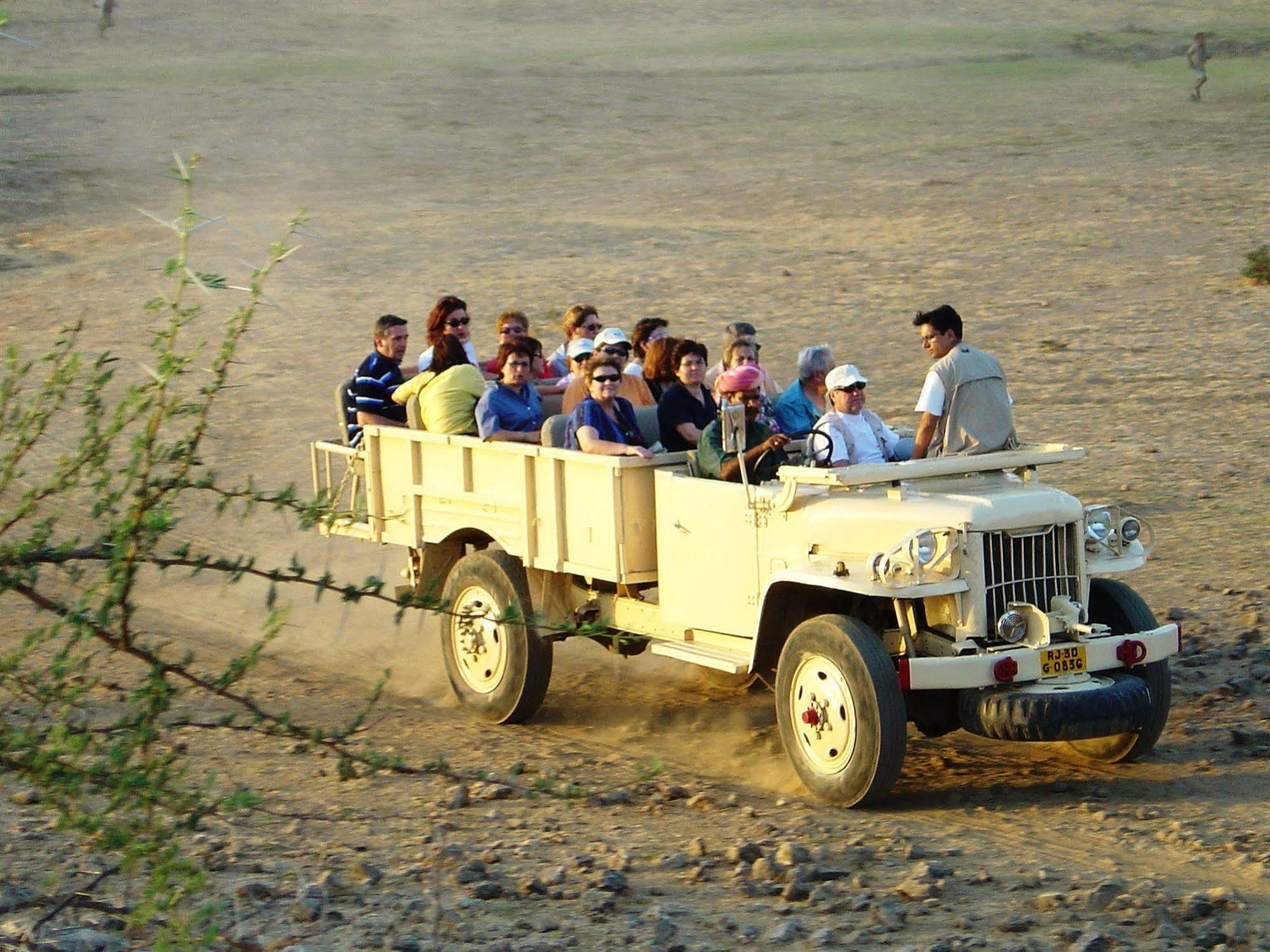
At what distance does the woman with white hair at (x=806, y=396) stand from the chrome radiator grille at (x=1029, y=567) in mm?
1721

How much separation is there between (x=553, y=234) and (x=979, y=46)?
22.7 meters

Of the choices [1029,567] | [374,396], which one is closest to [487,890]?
[1029,567]

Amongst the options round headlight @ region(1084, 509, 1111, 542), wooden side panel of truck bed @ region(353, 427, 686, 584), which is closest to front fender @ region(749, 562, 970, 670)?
wooden side panel of truck bed @ region(353, 427, 686, 584)

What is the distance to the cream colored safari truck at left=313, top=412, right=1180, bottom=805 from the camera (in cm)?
791

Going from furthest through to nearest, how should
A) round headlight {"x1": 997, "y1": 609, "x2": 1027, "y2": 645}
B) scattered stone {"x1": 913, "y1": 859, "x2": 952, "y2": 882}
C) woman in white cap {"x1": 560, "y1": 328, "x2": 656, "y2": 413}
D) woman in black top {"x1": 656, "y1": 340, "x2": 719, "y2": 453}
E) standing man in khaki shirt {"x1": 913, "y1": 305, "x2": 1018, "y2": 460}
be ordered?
woman in white cap {"x1": 560, "y1": 328, "x2": 656, "y2": 413}, woman in black top {"x1": 656, "y1": 340, "x2": 719, "y2": 453}, standing man in khaki shirt {"x1": 913, "y1": 305, "x2": 1018, "y2": 460}, round headlight {"x1": 997, "y1": 609, "x2": 1027, "y2": 645}, scattered stone {"x1": 913, "y1": 859, "x2": 952, "y2": 882}

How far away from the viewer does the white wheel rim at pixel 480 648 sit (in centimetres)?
996

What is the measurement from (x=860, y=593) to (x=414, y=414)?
11.4ft

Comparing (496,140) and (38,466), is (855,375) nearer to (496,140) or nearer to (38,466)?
(38,466)

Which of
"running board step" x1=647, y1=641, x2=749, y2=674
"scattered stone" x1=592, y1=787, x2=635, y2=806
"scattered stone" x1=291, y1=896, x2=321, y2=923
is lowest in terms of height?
"scattered stone" x1=291, y1=896, x2=321, y2=923

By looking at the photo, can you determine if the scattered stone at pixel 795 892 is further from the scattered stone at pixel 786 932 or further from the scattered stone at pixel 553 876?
the scattered stone at pixel 553 876

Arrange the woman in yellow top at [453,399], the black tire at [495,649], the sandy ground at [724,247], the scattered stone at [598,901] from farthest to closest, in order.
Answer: the woman in yellow top at [453,399], the black tire at [495,649], the sandy ground at [724,247], the scattered stone at [598,901]

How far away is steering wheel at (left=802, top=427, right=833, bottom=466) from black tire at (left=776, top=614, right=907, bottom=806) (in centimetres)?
90

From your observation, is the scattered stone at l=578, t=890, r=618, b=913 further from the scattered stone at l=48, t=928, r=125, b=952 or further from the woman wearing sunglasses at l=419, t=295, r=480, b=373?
the woman wearing sunglasses at l=419, t=295, r=480, b=373

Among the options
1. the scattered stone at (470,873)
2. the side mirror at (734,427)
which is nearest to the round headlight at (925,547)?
the side mirror at (734,427)
